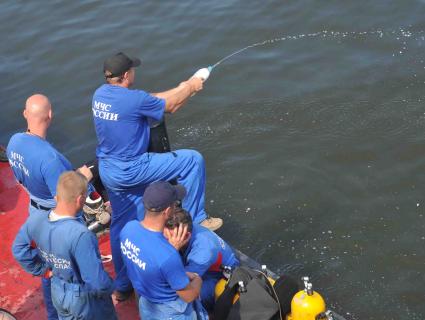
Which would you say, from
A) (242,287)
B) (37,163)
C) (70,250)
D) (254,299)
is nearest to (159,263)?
(70,250)

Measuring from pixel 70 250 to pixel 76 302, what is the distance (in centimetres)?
55

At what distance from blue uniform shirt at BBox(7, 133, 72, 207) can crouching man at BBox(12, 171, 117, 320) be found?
57cm

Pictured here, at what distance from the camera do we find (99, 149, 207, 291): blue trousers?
649 centimetres

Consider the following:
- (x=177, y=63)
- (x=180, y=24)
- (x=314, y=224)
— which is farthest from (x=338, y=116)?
(x=180, y=24)

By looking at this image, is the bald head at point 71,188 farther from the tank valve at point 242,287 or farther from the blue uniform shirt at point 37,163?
the tank valve at point 242,287

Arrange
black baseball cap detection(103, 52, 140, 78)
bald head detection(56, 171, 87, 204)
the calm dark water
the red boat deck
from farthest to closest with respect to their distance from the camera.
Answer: the calm dark water
the red boat deck
black baseball cap detection(103, 52, 140, 78)
bald head detection(56, 171, 87, 204)

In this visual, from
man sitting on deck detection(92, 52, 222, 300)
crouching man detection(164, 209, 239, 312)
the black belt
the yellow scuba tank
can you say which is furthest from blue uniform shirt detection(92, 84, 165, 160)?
the yellow scuba tank

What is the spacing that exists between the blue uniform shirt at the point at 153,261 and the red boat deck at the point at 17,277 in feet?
5.60

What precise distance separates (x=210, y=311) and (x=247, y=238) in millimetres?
3083

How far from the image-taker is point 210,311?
625 centimetres

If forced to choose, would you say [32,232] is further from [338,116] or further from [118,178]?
[338,116]

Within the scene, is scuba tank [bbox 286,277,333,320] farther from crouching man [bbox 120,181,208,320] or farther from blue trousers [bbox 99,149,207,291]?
blue trousers [bbox 99,149,207,291]

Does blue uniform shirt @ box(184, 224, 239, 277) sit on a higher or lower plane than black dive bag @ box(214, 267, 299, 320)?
higher

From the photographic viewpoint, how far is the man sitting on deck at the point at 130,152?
6223 millimetres
